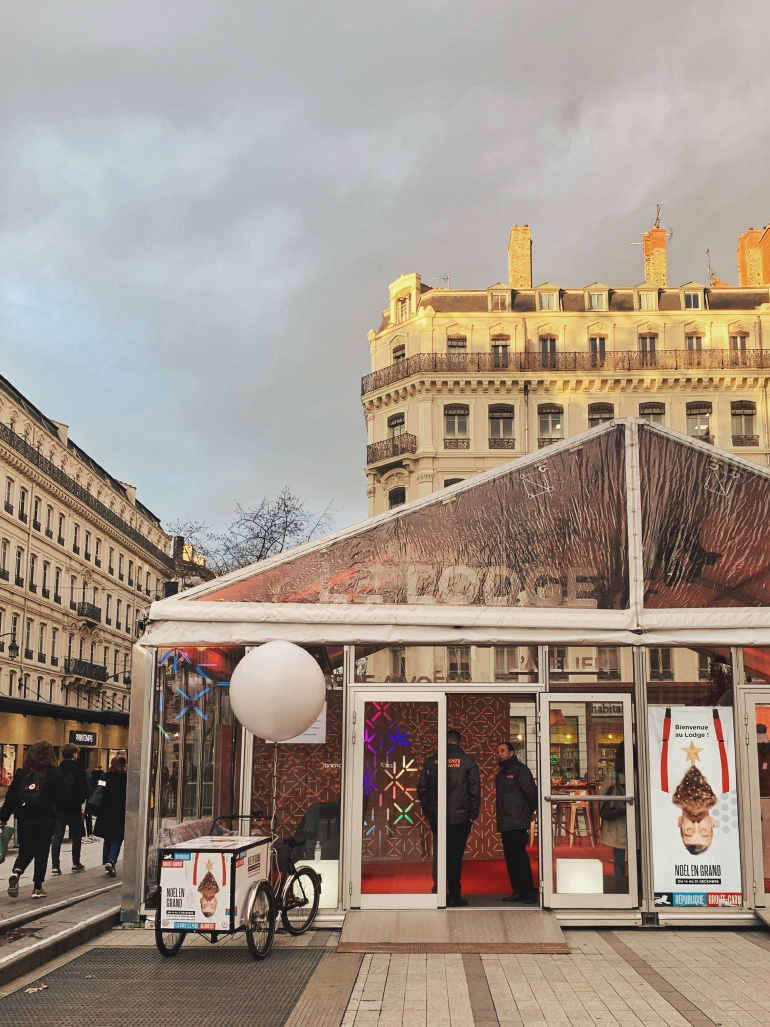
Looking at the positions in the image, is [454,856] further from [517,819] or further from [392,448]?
[392,448]

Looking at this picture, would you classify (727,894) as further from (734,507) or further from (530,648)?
(734,507)

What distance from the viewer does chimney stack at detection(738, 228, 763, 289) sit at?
47.7 m

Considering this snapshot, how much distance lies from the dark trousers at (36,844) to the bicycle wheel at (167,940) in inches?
132

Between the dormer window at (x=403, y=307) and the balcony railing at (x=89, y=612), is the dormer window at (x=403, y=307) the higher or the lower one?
the higher one

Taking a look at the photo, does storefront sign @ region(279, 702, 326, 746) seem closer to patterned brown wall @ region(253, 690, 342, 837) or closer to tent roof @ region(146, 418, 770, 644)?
patterned brown wall @ region(253, 690, 342, 837)

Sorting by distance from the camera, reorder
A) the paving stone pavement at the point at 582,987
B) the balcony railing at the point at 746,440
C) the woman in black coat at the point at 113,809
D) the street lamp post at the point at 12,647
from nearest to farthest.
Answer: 1. the paving stone pavement at the point at 582,987
2. the woman in black coat at the point at 113,809
3. the balcony railing at the point at 746,440
4. the street lamp post at the point at 12,647

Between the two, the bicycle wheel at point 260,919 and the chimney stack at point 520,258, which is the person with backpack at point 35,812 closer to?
the bicycle wheel at point 260,919

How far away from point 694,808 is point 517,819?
1762mm

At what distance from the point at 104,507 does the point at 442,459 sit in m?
28.5

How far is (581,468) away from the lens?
11.1m

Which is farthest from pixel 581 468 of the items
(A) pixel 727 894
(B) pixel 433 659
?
(A) pixel 727 894

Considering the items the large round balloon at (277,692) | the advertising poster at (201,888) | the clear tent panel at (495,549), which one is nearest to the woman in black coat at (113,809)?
the clear tent panel at (495,549)

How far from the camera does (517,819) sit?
34.6 ft

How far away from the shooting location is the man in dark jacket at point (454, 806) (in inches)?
413
